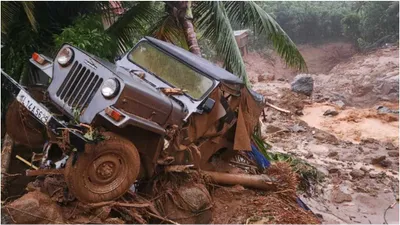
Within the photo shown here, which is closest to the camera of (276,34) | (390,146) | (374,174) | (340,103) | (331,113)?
(276,34)

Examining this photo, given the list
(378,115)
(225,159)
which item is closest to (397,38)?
(378,115)

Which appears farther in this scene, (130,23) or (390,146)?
(390,146)

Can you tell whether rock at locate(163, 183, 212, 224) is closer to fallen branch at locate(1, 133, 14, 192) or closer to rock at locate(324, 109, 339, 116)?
fallen branch at locate(1, 133, 14, 192)

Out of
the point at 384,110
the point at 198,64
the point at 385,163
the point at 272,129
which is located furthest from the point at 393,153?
the point at 198,64

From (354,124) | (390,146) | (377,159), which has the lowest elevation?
(377,159)

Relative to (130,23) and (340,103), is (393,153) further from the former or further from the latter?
(340,103)

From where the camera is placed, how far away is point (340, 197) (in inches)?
365

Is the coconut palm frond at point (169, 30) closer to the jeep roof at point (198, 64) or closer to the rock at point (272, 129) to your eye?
the jeep roof at point (198, 64)

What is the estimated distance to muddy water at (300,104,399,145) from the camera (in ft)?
53.5

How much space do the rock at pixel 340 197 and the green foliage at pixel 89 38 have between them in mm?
5432

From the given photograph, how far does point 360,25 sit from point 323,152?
74.1 feet

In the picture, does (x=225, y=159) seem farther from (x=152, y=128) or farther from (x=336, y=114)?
(x=336, y=114)

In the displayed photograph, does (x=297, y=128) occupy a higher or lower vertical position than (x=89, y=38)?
lower

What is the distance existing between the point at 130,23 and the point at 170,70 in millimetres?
3836
